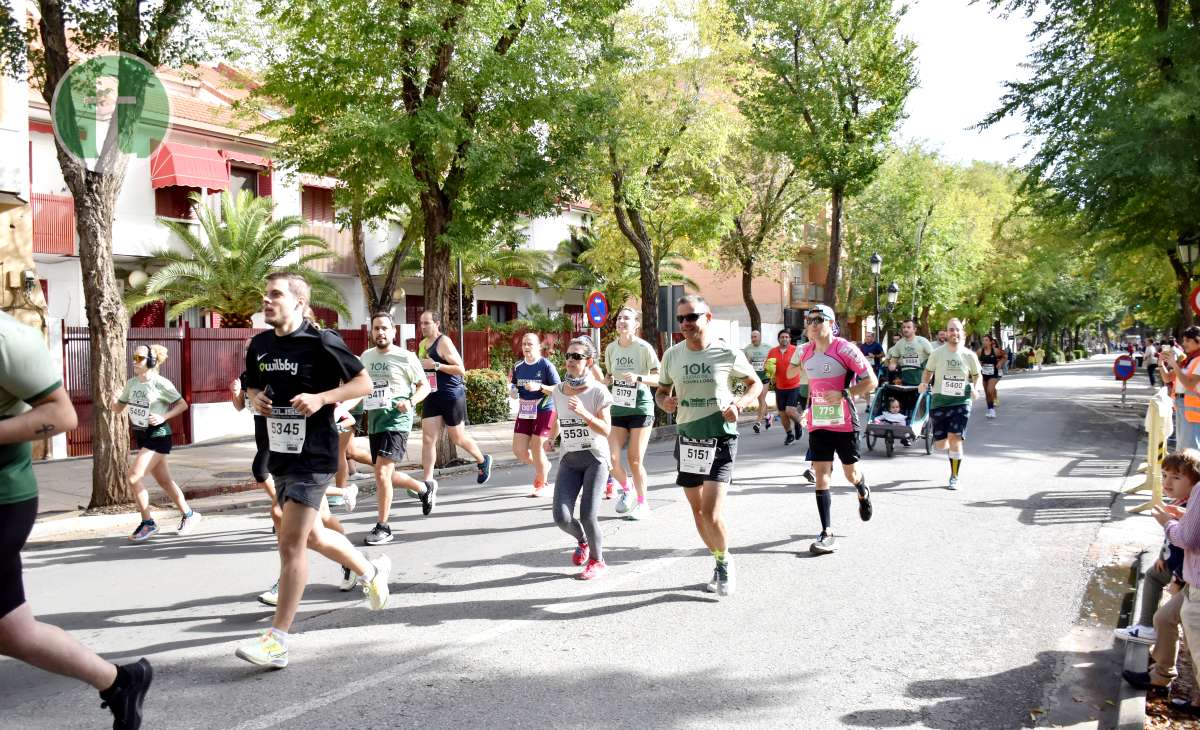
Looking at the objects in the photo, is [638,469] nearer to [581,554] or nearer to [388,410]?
[581,554]

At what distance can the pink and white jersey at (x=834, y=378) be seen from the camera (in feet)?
24.3

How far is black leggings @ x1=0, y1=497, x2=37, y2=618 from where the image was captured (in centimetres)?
320

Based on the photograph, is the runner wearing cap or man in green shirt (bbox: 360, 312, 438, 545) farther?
man in green shirt (bbox: 360, 312, 438, 545)

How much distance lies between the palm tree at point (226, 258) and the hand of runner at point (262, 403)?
18314mm

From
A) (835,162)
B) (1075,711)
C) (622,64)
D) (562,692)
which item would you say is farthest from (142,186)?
(1075,711)

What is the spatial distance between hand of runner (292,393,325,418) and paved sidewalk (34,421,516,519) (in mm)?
6776

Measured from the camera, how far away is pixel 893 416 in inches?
510

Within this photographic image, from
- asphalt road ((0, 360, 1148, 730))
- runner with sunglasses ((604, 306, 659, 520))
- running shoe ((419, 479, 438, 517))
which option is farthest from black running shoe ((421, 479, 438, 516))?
runner with sunglasses ((604, 306, 659, 520))

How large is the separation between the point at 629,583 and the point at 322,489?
2420 millimetres

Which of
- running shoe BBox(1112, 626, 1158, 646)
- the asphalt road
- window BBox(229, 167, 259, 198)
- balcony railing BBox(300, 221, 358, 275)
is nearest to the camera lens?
the asphalt road

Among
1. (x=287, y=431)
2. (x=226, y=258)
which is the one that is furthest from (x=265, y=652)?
(x=226, y=258)

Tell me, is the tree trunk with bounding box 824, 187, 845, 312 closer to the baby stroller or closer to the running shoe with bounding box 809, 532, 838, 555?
the baby stroller

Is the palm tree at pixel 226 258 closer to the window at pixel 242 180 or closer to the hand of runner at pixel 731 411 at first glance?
the window at pixel 242 180

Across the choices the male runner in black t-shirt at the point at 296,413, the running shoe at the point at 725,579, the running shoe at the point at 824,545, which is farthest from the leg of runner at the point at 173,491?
the running shoe at the point at 824,545
